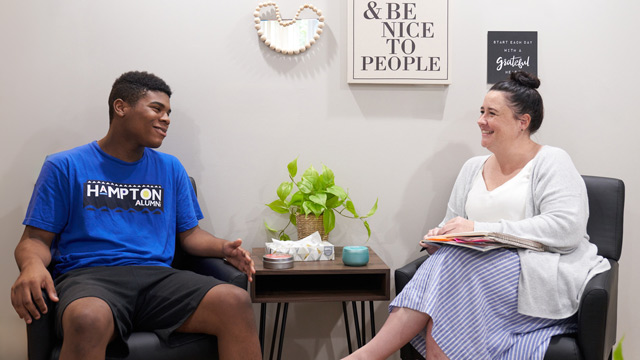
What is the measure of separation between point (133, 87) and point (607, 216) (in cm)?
176

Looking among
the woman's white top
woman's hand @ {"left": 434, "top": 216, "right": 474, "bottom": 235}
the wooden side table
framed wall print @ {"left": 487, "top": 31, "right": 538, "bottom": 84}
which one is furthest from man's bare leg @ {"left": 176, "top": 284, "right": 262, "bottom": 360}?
framed wall print @ {"left": 487, "top": 31, "right": 538, "bottom": 84}

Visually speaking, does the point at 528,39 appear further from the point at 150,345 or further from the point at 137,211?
the point at 150,345

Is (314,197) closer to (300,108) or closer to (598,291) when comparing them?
(300,108)

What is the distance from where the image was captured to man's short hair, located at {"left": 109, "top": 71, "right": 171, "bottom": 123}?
1980mm

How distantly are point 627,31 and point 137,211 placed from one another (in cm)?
216

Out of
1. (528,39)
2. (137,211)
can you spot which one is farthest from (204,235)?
(528,39)

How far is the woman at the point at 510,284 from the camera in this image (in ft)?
5.72

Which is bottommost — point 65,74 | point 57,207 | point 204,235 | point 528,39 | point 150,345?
point 150,345

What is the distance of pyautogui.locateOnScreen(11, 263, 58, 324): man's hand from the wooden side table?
0.65 meters

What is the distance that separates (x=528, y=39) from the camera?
7.97 ft

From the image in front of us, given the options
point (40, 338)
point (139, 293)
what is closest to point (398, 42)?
point (139, 293)

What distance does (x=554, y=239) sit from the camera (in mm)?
1853

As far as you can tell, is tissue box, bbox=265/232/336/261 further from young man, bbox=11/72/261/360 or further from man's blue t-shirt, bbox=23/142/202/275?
man's blue t-shirt, bbox=23/142/202/275

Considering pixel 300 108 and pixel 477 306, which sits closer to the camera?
pixel 477 306
